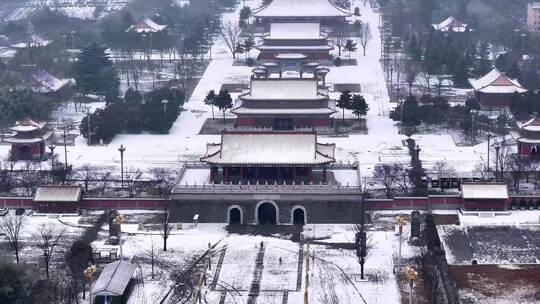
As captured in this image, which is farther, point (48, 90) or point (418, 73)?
point (418, 73)

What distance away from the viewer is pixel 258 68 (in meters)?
76.7

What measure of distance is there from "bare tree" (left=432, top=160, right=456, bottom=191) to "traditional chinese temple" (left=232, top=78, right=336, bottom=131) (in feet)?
27.9

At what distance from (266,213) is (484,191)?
356 inches

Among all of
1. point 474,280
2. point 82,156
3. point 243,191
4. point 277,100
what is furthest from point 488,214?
point 82,156

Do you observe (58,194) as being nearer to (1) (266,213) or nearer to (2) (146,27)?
(1) (266,213)

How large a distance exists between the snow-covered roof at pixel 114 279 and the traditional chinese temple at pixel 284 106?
71.1 ft

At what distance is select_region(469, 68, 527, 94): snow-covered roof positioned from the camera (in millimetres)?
64812

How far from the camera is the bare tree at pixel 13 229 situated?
41.7 meters

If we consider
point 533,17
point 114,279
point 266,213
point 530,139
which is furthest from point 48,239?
point 533,17

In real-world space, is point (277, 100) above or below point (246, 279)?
above

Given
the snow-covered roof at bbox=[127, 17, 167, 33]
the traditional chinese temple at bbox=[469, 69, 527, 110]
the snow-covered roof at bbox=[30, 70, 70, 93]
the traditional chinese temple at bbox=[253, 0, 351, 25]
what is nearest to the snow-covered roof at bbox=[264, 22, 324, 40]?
the traditional chinese temple at bbox=[253, 0, 351, 25]

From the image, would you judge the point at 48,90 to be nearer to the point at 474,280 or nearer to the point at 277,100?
the point at 277,100

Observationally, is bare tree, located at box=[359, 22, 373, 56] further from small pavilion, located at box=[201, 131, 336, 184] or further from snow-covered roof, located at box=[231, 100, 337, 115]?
small pavilion, located at box=[201, 131, 336, 184]

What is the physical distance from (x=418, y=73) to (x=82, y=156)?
27.9 m
